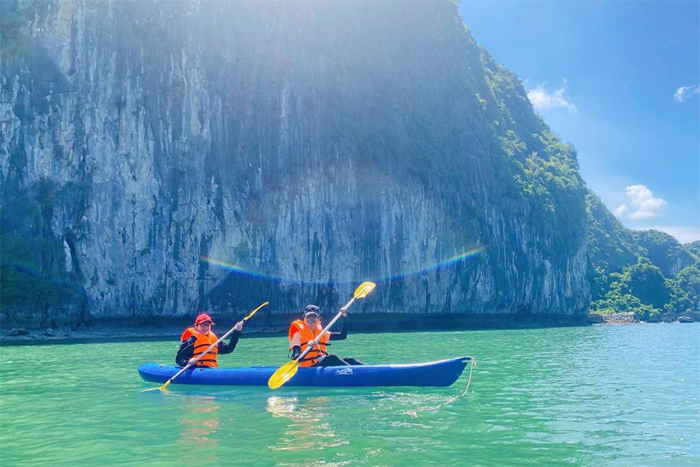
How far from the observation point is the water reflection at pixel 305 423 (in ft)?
24.7

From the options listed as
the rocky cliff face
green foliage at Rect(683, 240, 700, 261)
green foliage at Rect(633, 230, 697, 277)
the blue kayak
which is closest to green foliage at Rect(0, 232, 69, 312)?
the rocky cliff face

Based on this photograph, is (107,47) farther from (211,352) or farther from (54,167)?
(211,352)

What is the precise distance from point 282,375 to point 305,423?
2691 mm

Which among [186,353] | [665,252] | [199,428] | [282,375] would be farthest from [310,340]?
[665,252]

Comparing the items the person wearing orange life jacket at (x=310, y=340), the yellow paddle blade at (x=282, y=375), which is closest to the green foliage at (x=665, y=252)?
the person wearing orange life jacket at (x=310, y=340)

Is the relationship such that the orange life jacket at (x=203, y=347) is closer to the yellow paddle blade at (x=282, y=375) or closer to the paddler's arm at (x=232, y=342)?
the paddler's arm at (x=232, y=342)

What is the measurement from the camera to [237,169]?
1793 inches

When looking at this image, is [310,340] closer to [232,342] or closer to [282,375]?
[282,375]

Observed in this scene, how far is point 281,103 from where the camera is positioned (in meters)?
48.6

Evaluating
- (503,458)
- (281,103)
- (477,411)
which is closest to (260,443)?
(503,458)

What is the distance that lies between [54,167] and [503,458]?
137 ft

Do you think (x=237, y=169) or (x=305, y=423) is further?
(x=237, y=169)

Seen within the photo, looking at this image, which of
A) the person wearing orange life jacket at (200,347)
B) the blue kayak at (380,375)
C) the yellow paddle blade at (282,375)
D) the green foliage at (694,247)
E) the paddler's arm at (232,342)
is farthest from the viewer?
the green foliage at (694,247)

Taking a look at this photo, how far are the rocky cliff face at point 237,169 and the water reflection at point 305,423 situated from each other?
33.9 meters
